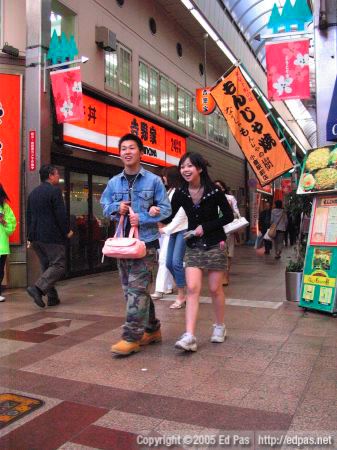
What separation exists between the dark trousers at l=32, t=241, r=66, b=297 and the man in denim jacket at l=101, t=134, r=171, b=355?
2.35 metres

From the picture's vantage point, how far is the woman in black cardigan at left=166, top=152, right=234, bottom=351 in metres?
4.25

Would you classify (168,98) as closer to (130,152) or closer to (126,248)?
(130,152)

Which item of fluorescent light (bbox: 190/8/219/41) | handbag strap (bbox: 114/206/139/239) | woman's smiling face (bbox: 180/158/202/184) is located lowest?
handbag strap (bbox: 114/206/139/239)

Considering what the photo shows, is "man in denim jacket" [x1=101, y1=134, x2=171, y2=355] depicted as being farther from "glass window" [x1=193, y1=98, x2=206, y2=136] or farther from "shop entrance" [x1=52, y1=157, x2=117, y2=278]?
"glass window" [x1=193, y1=98, x2=206, y2=136]

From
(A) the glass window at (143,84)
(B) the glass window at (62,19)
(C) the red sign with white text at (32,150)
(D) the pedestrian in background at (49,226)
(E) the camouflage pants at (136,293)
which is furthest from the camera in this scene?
(A) the glass window at (143,84)

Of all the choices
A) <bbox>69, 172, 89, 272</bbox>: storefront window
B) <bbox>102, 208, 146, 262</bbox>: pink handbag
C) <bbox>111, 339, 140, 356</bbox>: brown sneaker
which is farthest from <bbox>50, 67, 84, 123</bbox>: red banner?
<bbox>111, 339, 140, 356</bbox>: brown sneaker

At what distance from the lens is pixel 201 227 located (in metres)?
4.20

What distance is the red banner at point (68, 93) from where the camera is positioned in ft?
26.7

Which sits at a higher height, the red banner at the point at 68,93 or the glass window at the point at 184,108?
the glass window at the point at 184,108

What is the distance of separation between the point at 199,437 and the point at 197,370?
113 cm

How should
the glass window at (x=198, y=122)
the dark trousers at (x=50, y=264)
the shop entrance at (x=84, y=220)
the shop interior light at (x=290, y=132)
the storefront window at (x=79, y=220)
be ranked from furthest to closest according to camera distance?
the shop interior light at (x=290, y=132) < the glass window at (x=198, y=122) < the storefront window at (x=79, y=220) < the shop entrance at (x=84, y=220) < the dark trousers at (x=50, y=264)

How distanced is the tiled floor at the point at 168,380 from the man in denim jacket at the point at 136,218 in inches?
10.3

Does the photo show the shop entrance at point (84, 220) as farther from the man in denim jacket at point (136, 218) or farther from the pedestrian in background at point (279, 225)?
the pedestrian in background at point (279, 225)

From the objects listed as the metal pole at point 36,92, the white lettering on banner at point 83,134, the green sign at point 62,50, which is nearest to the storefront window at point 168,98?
the white lettering on banner at point 83,134
